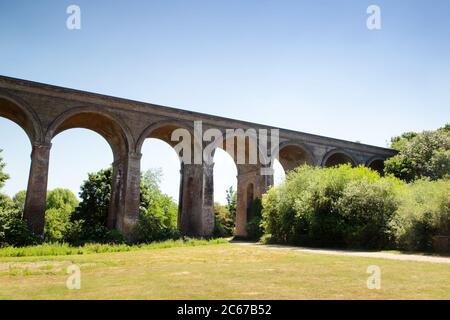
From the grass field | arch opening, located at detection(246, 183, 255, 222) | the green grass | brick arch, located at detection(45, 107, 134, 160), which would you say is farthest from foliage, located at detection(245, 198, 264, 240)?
the grass field

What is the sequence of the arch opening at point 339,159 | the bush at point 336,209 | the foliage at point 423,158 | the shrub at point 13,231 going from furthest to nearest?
the arch opening at point 339,159 → the foliage at point 423,158 → the shrub at point 13,231 → the bush at point 336,209

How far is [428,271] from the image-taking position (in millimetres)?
8031

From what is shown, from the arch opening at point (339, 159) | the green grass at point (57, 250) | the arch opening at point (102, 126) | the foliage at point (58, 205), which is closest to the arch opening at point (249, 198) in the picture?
the arch opening at point (339, 159)

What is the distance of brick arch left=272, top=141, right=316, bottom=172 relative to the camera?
1213 inches

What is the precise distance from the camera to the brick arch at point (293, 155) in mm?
30803

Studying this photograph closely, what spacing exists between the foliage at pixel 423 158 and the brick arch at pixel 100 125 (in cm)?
2245

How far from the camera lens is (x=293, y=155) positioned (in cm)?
3294

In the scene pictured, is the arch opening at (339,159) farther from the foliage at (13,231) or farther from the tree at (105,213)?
the foliage at (13,231)

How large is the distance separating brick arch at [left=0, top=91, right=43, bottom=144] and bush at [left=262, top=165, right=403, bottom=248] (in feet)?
44.6

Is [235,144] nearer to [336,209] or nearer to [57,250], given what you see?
[336,209]

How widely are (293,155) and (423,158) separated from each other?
10.5 meters

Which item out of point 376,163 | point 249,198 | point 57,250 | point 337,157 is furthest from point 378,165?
point 57,250
